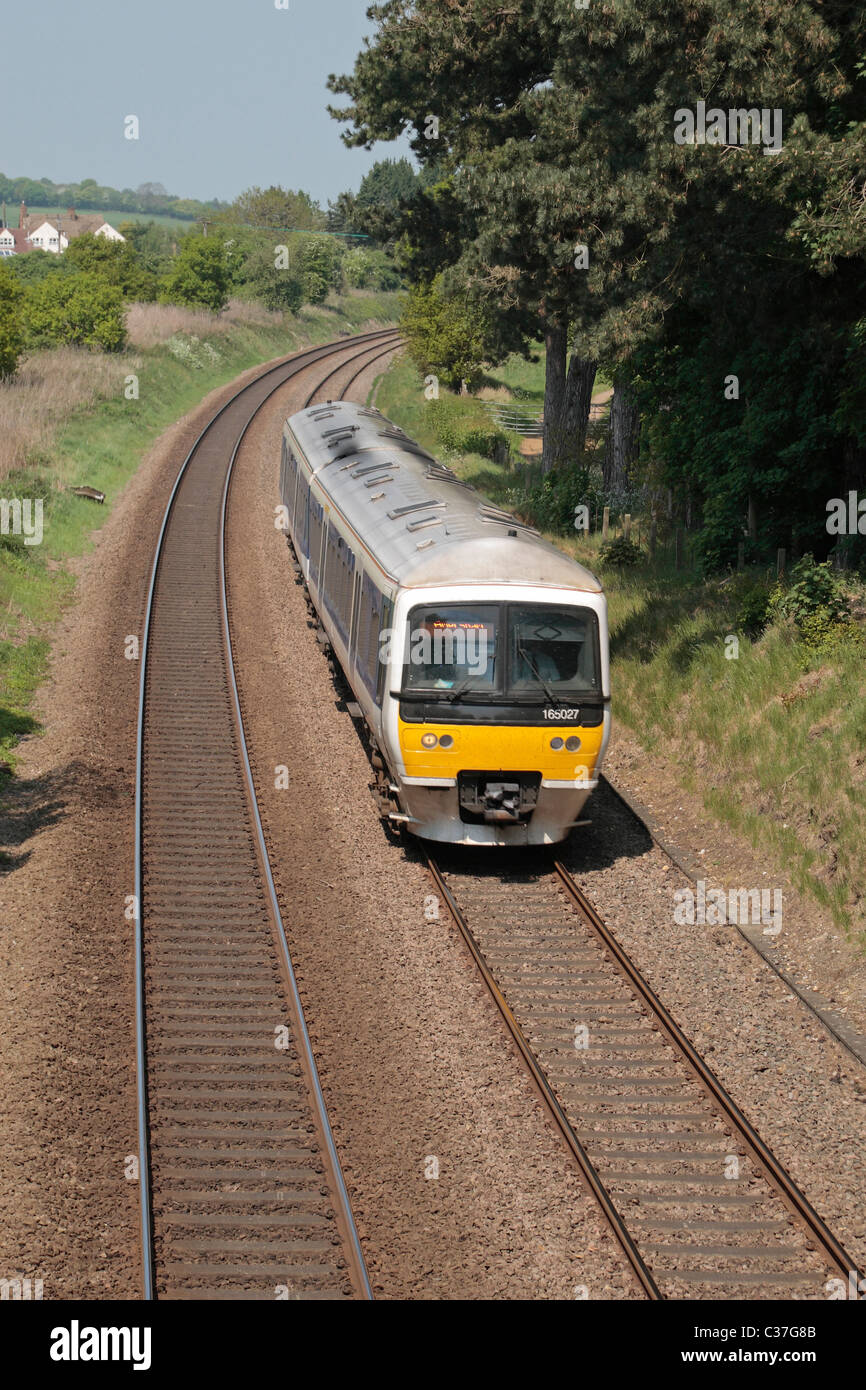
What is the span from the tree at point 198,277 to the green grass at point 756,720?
57670 mm

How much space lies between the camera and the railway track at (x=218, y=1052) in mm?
7895

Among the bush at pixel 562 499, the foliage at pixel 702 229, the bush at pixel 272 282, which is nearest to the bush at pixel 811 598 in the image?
the foliage at pixel 702 229

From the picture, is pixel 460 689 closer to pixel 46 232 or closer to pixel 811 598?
pixel 811 598

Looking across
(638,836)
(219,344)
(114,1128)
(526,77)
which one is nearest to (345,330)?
(219,344)

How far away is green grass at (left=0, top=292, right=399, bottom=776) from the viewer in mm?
19312

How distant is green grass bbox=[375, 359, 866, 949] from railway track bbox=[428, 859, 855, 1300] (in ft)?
7.76

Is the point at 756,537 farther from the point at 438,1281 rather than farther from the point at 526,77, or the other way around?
the point at 438,1281

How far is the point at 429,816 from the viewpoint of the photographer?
1317 centimetres

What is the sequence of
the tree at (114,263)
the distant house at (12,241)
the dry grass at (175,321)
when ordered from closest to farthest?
1. the dry grass at (175,321)
2. the tree at (114,263)
3. the distant house at (12,241)

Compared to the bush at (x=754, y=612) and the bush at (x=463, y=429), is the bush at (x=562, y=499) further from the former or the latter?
the bush at (x=463, y=429)

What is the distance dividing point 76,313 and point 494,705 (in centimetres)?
4611

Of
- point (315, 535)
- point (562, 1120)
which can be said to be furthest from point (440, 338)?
point (562, 1120)

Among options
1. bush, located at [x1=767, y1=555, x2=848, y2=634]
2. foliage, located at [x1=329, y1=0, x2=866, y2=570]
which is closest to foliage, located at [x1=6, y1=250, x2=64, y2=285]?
foliage, located at [x1=329, y1=0, x2=866, y2=570]
